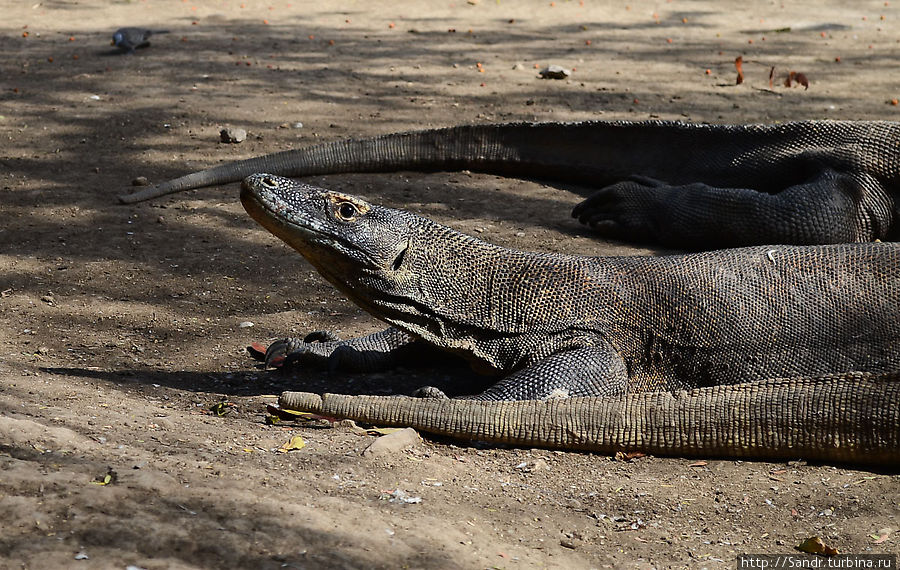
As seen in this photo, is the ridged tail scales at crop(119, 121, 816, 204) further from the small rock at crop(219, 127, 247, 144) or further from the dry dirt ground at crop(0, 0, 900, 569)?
the small rock at crop(219, 127, 247, 144)

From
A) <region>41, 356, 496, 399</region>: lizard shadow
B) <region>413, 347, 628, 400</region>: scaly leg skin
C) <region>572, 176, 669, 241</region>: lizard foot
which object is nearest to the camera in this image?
<region>413, 347, 628, 400</region>: scaly leg skin

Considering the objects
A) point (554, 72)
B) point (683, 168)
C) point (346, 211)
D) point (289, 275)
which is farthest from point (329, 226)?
point (554, 72)

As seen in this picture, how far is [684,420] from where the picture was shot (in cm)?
351

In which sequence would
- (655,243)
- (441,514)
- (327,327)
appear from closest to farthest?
(441,514) < (327,327) < (655,243)

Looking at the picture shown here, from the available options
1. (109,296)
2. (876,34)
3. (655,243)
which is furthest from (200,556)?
(876,34)

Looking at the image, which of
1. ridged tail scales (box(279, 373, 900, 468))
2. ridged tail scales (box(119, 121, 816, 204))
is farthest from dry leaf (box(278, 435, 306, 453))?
ridged tail scales (box(119, 121, 816, 204))

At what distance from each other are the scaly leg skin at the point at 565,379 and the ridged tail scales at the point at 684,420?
0.18 metres

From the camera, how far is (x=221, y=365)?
14.6ft

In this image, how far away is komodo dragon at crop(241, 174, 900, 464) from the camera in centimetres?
386

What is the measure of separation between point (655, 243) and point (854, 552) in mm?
3540

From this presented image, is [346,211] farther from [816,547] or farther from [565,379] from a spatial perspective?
[816,547]

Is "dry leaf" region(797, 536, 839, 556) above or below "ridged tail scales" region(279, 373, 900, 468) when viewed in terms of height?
below

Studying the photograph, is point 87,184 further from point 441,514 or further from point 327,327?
point 441,514

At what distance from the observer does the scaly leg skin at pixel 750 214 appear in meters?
5.95
